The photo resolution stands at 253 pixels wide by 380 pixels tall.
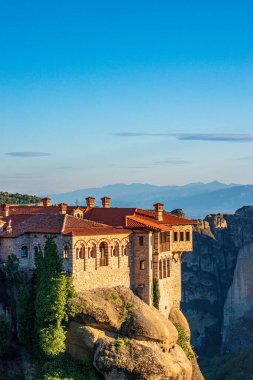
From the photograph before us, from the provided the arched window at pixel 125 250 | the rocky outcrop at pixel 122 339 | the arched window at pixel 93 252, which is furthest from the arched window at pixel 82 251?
the arched window at pixel 125 250

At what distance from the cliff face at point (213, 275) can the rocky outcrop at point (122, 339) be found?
188ft

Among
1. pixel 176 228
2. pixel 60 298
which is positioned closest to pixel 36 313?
pixel 60 298

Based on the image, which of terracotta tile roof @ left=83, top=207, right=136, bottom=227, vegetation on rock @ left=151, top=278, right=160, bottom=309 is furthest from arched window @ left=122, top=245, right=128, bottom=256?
vegetation on rock @ left=151, top=278, right=160, bottom=309

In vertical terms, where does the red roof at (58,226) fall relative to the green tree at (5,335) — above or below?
above

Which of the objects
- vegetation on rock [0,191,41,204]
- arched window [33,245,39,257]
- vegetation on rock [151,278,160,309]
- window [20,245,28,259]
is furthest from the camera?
vegetation on rock [0,191,41,204]

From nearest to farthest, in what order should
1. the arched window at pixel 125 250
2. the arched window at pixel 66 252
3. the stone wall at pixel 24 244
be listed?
the arched window at pixel 66 252, the stone wall at pixel 24 244, the arched window at pixel 125 250

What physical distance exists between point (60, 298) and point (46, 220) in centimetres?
697

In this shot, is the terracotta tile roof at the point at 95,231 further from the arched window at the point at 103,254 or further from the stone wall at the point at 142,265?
the stone wall at the point at 142,265

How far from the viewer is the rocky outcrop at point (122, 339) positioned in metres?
53.4

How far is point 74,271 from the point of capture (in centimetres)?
5453

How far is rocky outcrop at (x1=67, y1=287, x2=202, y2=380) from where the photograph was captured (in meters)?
53.4

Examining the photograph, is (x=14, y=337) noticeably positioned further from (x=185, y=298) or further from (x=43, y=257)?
(x=185, y=298)

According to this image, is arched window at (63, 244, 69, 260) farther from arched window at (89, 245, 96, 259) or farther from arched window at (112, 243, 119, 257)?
arched window at (112, 243, 119, 257)

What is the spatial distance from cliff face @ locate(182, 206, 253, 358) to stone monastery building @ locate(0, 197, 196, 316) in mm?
49003
